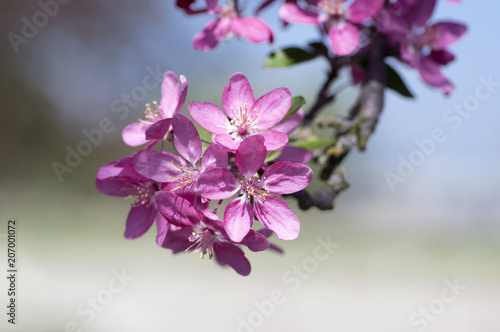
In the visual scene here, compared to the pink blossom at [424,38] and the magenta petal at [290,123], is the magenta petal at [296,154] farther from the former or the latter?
the pink blossom at [424,38]

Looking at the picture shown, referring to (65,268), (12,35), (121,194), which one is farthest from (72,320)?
(12,35)

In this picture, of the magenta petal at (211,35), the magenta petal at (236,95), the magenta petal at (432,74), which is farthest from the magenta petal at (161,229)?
the magenta petal at (432,74)

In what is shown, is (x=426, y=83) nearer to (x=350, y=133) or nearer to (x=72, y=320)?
(x=350, y=133)

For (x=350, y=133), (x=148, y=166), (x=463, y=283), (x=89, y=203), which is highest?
(x=148, y=166)

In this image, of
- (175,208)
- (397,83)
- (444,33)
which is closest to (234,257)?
(175,208)

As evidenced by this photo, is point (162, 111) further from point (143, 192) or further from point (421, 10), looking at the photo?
point (421, 10)

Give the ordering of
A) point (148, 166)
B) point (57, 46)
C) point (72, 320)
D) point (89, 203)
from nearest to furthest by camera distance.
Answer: point (148, 166), point (72, 320), point (57, 46), point (89, 203)
